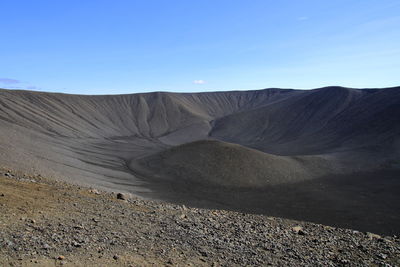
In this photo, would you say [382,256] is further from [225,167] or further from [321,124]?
[321,124]

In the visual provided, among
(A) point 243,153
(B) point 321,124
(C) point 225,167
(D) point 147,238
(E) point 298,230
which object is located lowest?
(C) point 225,167

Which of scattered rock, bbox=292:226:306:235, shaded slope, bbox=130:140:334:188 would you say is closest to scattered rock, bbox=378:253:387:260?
scattered rock, bbox=292:226:306:235

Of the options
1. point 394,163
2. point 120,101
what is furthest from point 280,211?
point 120,101

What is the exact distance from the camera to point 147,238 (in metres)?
8.67

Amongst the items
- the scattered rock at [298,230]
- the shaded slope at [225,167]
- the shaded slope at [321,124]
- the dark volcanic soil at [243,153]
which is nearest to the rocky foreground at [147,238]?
the scattered rock at [298,230]

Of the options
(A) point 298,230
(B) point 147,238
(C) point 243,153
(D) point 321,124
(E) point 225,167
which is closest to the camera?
(B) point 147,238

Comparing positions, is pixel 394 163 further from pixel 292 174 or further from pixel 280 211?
pixel 280 211

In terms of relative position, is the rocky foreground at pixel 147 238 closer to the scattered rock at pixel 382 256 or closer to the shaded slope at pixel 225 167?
the scattered rock at pixel 382 256

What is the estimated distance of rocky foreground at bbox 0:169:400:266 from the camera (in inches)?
283

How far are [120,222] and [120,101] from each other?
8097 cm

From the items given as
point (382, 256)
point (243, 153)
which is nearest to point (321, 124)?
point (243, 153)

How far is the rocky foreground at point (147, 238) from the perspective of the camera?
7176 millimetres

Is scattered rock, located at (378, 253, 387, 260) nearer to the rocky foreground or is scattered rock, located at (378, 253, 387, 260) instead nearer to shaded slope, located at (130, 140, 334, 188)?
the rocky foreground

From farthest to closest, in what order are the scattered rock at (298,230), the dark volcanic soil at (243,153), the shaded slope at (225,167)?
1. the shaded slope at (225,167)
2. the dark volcanic soil at (243,153)
3. the scattered rock at (298,230)
